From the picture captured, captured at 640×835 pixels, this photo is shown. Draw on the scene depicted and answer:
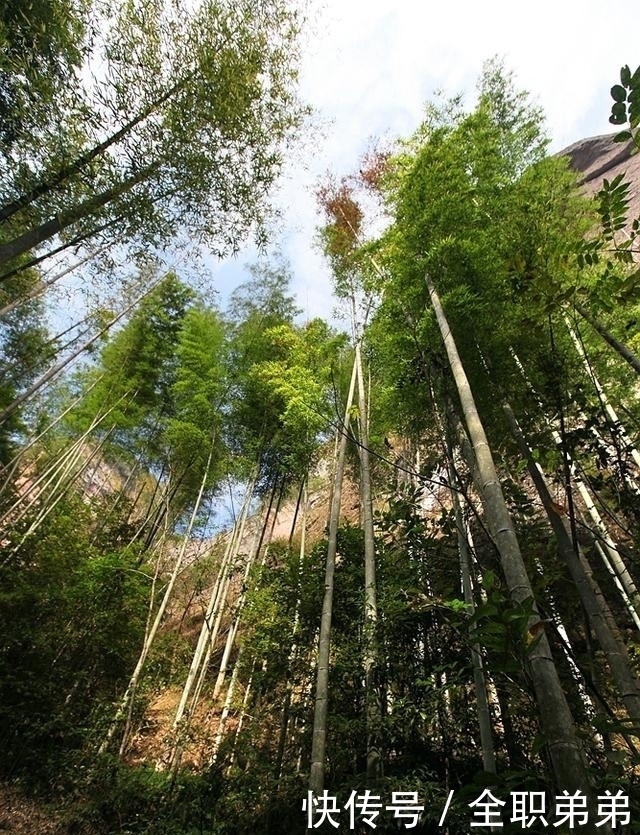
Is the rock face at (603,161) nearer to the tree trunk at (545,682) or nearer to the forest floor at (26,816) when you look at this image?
the tree trunk at (545,682)

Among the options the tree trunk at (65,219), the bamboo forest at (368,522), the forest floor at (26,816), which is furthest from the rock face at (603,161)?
the forest floor at (26,816)

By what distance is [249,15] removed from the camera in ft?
12.9

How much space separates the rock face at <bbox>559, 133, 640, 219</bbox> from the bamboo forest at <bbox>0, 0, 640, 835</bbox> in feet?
35.4

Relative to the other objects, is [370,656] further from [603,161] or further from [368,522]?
[603,161]

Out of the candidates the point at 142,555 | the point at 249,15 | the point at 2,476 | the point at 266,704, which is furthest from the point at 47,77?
the point at 2,476

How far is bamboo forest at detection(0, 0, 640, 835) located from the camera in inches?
78.1

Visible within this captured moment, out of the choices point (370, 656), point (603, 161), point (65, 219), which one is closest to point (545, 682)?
point (370, 656)

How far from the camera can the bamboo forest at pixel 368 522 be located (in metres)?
1.98

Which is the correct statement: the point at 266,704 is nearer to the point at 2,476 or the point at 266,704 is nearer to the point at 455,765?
the point at 455,765

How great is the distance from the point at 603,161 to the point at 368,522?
801 inches

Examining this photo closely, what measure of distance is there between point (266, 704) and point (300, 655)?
0.68 metres

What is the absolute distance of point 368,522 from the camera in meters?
4.11

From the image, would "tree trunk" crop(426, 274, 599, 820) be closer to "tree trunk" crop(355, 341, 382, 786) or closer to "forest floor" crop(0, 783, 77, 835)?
"tree trunk" crop(355, 341, 382, 786)

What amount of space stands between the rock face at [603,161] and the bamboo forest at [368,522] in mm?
10795
